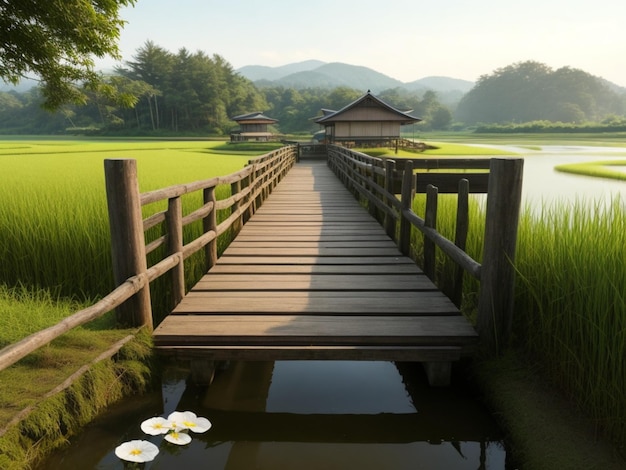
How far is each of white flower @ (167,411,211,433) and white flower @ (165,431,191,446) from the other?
0.12ft

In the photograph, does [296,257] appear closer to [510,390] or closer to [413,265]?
[413,265]

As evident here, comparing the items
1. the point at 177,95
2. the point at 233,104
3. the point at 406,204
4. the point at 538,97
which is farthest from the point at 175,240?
the point at 538,97

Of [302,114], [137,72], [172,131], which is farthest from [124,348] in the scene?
[302,114]

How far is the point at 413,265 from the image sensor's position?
509 centimetres

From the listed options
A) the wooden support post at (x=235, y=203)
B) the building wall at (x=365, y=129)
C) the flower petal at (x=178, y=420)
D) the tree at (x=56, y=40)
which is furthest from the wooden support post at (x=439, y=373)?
the building wall at (x=365, y=129)

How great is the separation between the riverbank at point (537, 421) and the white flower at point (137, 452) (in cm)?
187

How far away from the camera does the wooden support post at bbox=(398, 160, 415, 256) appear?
5.51m

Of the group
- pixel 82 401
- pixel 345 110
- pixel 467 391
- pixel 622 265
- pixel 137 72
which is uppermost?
pixel 137 72

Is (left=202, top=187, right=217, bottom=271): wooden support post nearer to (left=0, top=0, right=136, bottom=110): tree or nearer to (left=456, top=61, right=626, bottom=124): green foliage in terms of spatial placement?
(left=0, top=0, right=136, bottom=110): tree

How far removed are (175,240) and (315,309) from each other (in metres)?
1.28

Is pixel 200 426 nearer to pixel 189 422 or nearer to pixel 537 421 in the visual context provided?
pixel 189 422

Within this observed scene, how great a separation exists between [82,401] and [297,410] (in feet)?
4.20

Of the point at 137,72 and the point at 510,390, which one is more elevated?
the point at 137,72

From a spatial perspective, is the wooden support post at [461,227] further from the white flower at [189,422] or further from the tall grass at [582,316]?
the white flower at [189,422]
